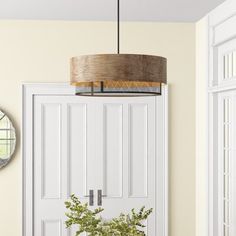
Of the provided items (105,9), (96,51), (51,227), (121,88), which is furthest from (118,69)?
(51,227)

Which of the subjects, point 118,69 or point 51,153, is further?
point 51,153

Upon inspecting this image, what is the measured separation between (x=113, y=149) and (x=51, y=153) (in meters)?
0.59

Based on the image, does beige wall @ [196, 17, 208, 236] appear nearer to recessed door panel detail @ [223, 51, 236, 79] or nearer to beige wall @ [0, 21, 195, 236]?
beige wall @ [0, 21, 195, 236]

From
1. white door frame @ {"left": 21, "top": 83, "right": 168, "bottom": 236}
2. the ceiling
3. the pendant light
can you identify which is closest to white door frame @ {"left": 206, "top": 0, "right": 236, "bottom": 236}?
the ceiling

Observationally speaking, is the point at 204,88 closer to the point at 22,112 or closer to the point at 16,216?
the point at 22,112

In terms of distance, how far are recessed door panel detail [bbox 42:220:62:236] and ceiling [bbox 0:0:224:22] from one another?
6.32 feet

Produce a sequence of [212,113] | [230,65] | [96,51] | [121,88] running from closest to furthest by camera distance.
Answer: [121,88] → [230,65] → [212,113] → [96,51]

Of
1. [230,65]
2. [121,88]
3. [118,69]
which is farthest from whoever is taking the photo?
[230,65]

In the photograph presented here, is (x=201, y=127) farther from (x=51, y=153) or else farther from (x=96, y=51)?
(x=51, y=153)

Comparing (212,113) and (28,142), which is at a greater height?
(212,113)

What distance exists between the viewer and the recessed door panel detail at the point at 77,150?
5.23 meters

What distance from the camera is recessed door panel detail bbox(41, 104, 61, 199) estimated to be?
→ 5.22 metres

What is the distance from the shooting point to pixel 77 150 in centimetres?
525

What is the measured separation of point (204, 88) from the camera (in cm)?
511
